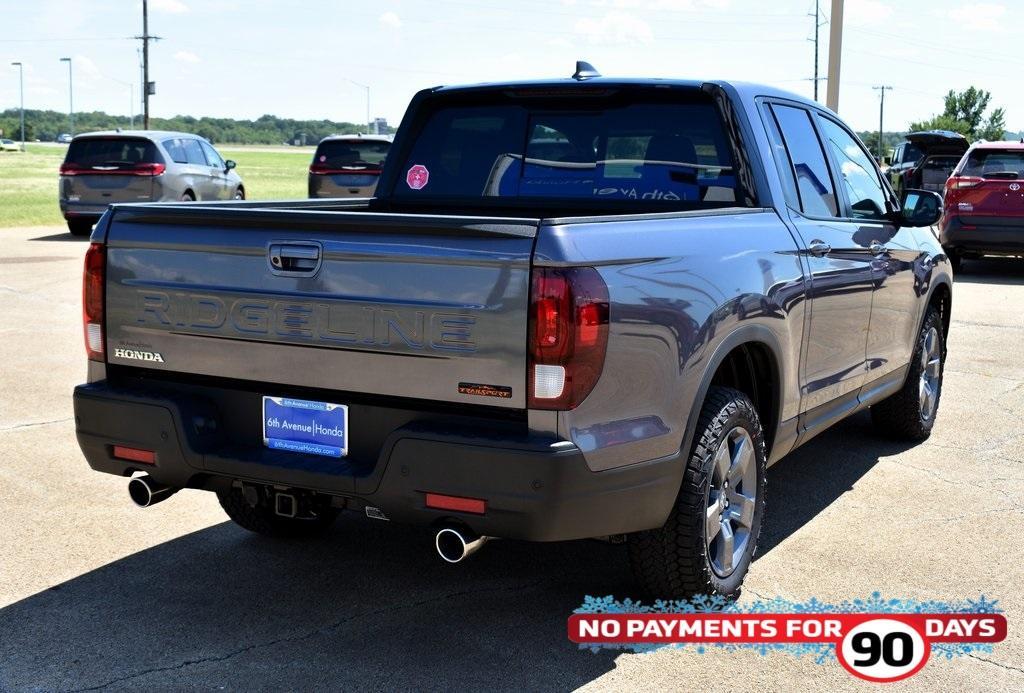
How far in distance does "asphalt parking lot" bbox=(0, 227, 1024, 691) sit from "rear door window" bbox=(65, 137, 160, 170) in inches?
564

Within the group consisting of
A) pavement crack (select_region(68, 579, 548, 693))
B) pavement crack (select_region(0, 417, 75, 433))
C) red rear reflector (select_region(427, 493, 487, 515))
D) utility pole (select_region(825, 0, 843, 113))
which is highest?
utility pole (select_region(825, 0, 843, 113))

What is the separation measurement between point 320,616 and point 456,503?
38.8 inches

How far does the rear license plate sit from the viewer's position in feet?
12.5

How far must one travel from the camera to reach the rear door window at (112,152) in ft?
67.0

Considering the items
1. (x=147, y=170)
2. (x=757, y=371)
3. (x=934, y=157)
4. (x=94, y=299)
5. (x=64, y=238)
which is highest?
(x=934, y=157)

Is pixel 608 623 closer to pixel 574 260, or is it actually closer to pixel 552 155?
pixel 574 260

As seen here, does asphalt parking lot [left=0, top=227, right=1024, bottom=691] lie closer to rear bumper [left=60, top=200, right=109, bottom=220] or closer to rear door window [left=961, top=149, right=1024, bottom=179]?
rear door window [left=961, top=149, right=1024, bottom=179]

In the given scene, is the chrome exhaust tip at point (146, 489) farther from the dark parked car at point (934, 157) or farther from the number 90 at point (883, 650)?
the dark parked car at point (934, 157)

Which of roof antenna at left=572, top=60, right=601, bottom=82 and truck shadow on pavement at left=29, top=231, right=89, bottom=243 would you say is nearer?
roof antenna at left=572, top=60, right=601, bottom=82

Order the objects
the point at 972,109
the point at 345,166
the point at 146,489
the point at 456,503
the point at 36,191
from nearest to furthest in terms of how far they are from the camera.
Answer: the point at 456,503 → the point at 146,489 → the point at 345,166 → the point at 36,191 → the point at 972,109

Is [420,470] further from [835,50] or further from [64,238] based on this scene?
[64,238]

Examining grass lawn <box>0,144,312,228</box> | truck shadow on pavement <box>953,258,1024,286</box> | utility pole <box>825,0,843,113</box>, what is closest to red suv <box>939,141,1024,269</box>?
truck shadow on pavement <box>953,258,1024,286</box>

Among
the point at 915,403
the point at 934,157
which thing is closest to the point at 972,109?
the point at 934,157

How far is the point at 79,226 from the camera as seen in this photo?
71.2 ft
